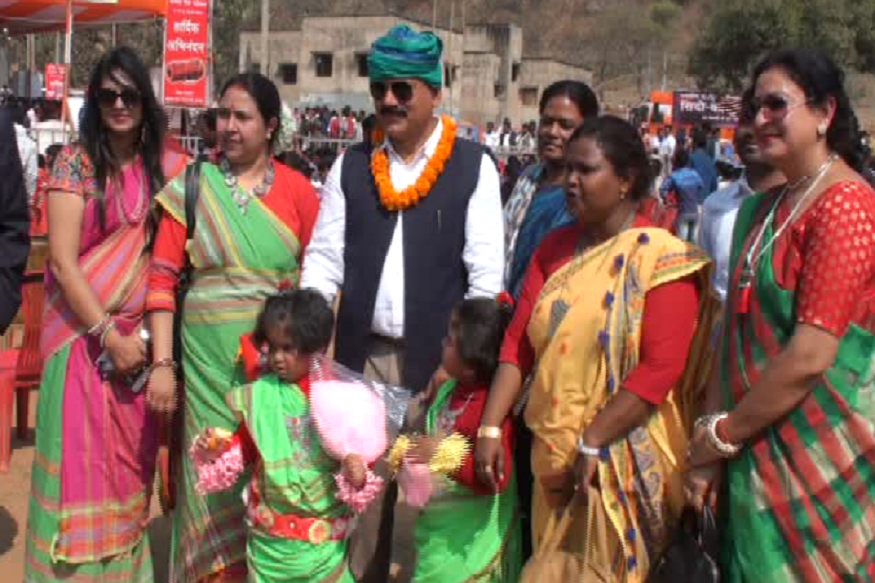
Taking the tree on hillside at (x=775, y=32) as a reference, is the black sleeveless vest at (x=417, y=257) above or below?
below

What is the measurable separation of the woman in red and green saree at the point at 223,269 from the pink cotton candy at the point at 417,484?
2.11 feet

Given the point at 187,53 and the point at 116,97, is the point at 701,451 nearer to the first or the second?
the point at 116,97

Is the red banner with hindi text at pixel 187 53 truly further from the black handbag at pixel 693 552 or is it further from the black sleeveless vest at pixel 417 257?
the black handbag at pixel 693 552

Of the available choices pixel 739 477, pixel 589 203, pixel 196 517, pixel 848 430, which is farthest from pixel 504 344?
pixel 196 517

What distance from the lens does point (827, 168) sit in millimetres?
2531

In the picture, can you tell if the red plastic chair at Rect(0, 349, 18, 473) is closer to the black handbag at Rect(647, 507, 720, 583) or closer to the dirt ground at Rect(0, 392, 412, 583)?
the dirt ground at Rect(0, 392, 412, 583)

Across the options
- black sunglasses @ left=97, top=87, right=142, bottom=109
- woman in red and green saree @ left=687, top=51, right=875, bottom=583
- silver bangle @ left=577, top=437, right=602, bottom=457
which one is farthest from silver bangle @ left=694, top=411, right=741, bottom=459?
black sunglasses @ left=97, top=87, right=142, bottom=109

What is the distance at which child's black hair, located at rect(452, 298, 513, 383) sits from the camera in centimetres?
324

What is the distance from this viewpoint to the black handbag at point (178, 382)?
3.53m

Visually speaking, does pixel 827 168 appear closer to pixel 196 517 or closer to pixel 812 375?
pixel 812 375

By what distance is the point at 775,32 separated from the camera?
134 ft

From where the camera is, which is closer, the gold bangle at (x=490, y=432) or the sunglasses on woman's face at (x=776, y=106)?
the sunglasses on woman's face at (x=776, y=106)

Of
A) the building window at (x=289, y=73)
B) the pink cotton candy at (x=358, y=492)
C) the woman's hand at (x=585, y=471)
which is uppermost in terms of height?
the building window at (x=289, y=73)

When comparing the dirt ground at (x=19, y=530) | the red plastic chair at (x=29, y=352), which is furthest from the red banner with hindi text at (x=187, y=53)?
the dirt ground at (x=19, y=530)
